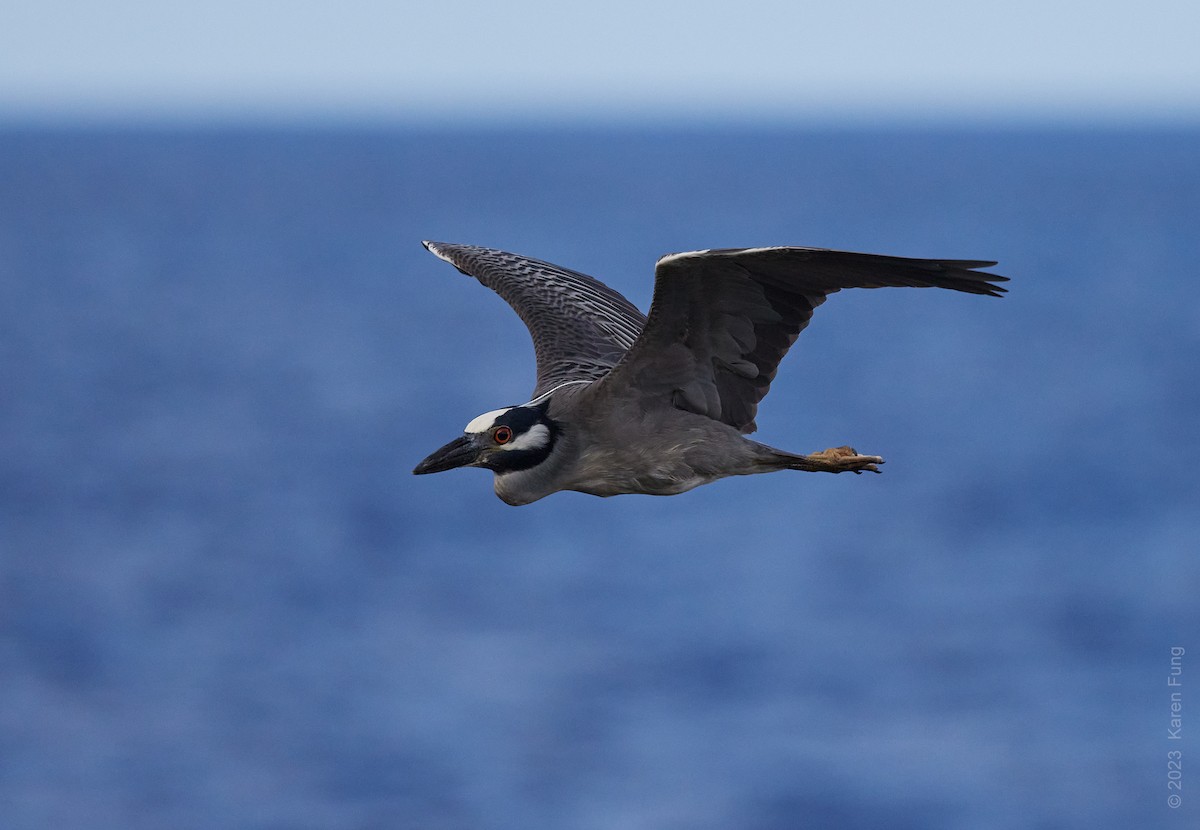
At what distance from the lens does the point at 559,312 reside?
1773cm

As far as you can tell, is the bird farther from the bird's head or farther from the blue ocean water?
the blue ocean water

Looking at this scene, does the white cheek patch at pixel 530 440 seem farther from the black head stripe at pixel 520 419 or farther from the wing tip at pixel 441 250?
the wing tip at pixel 441 250

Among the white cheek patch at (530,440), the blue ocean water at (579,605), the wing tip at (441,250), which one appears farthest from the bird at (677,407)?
the blue ocean water at (579,605)

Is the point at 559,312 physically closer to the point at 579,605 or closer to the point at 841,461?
the point at 841,461

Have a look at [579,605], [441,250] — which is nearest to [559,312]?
[441,250]

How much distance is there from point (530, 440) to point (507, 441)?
0.21 meters

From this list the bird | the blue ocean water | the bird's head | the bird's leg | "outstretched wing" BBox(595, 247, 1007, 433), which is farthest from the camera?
the blue ocean water

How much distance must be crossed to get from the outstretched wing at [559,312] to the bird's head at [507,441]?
1584 millimetres

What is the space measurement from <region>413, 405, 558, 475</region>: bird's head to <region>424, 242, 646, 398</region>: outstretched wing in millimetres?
1584

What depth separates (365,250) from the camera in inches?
7712

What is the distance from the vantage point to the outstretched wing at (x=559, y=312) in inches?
651

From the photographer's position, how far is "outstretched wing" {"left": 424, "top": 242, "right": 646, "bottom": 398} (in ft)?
54.2

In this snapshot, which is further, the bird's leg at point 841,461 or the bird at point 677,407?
the bird's leg at point 841,461

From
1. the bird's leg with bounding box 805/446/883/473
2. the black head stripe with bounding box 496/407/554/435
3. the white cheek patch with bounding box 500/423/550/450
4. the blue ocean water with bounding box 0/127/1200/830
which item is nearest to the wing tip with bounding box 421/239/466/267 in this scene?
the black head stripe with bounding box 496/407/554/435
